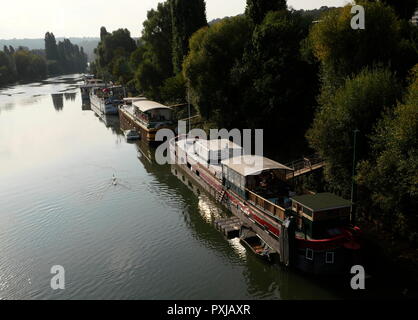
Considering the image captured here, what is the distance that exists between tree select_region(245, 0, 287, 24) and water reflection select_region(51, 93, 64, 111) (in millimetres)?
73983

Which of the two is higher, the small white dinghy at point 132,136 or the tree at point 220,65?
the tree at point 220,65

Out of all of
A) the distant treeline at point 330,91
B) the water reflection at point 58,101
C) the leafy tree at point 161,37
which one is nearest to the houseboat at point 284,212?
the distant treeline at point 330,91

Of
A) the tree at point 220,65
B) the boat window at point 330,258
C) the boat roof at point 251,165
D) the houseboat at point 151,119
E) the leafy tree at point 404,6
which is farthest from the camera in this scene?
the houseboat at point 151,119

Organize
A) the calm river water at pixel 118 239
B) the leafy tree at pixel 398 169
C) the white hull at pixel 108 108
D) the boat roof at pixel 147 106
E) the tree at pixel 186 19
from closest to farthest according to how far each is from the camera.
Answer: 1. the leafy tree at pixel 398 169
2. the calm river water at pixel 118 239
3. the boat roof at pixel 147 106
4. the tree at pixel 186 19
5. the white hull at pixel 108 108

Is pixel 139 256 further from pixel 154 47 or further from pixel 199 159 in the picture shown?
pixel 154 47

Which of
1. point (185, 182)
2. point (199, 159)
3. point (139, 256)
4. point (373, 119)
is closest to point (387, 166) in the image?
point (373, 119)

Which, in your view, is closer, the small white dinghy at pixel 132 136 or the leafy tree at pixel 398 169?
the leafy tree at pixel 398 169

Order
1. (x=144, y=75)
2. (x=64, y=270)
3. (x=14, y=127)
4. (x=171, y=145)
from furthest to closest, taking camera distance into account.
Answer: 1. (x=144, y=75)
2. (x=14, y=127)
3. (x=171, y=145)
4. (x=64, y=270)

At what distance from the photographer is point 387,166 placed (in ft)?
77.3

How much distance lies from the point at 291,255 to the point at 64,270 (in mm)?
15340

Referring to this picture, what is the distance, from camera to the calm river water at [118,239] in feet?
77.6

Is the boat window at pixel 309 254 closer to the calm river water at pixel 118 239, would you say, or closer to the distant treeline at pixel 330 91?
the calm river water at pixel 118 239

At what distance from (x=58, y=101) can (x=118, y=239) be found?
104 meters

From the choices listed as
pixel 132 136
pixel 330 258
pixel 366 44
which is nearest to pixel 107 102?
pixel 132 136
